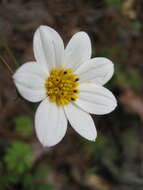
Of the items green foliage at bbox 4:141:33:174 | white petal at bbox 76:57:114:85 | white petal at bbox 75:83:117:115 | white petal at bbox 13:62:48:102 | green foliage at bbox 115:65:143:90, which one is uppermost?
white petal at bbox 13:62:48:102

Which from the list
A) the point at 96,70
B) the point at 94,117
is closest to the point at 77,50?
the point at 96,70

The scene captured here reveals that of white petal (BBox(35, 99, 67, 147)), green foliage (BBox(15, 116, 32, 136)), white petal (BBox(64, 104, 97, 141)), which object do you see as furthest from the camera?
green foliage (BBox(15, 116, 32, 136))

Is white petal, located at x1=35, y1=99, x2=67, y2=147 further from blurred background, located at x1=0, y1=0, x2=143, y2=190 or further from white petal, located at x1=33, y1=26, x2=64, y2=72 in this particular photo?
blurred background, located at x1=0, y1=0, x2=143, y2=190

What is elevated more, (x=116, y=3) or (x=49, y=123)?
(x=49, y=123)

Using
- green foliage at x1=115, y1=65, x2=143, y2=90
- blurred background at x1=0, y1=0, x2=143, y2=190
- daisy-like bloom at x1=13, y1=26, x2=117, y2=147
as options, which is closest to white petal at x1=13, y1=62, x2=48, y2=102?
daisy-like bloom at x1=13, y1=26, x2=117, y2=147

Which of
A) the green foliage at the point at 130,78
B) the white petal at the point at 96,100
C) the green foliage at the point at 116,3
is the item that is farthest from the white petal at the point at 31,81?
the green foliage at the point at 130,78

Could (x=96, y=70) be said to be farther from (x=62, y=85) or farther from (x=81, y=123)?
(x=81, y=123)
